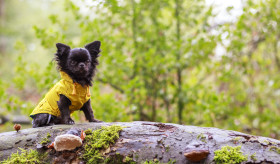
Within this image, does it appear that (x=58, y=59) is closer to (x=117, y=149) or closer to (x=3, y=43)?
(x=117, y=149)

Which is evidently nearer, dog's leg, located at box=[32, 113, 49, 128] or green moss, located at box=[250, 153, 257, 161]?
green moss, located at box=[250, 153, 257, 161]

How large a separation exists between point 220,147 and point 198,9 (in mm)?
4389

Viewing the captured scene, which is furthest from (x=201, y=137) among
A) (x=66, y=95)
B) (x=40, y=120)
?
(x=40, y=120)

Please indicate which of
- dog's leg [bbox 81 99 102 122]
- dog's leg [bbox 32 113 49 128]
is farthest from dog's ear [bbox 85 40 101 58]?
dog's leg [bbox 32 113 49 128]

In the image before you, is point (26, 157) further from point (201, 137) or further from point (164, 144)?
point (201, 137)

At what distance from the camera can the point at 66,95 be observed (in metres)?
3.44

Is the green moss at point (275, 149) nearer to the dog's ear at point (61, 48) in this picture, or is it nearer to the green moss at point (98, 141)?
the green moss at point (98, 141)

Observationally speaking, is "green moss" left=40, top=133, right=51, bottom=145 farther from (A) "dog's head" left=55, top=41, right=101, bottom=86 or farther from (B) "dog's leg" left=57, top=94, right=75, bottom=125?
(A) "dog's head" left=55, top=41, right=101, bottom=86

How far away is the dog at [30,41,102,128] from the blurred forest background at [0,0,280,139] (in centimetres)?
171

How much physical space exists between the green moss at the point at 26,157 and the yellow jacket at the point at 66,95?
0.79 m

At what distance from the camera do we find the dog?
3471 mm

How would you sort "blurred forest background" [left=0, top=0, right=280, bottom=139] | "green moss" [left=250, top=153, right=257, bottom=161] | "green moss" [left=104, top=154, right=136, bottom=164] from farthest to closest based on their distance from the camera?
"blurred forest background" [left=0, top=0, right=280, bottom=139], "green moss" [left=104, top=154, right=136, bottom=164], "green moss" [left=250, top=153, right=257, bottom=161]

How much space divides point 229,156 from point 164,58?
3489 mm

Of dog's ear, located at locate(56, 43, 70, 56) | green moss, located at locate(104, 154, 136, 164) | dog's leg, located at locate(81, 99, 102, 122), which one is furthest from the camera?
dog's leg, located at locate(81, 99, 102, 122)
